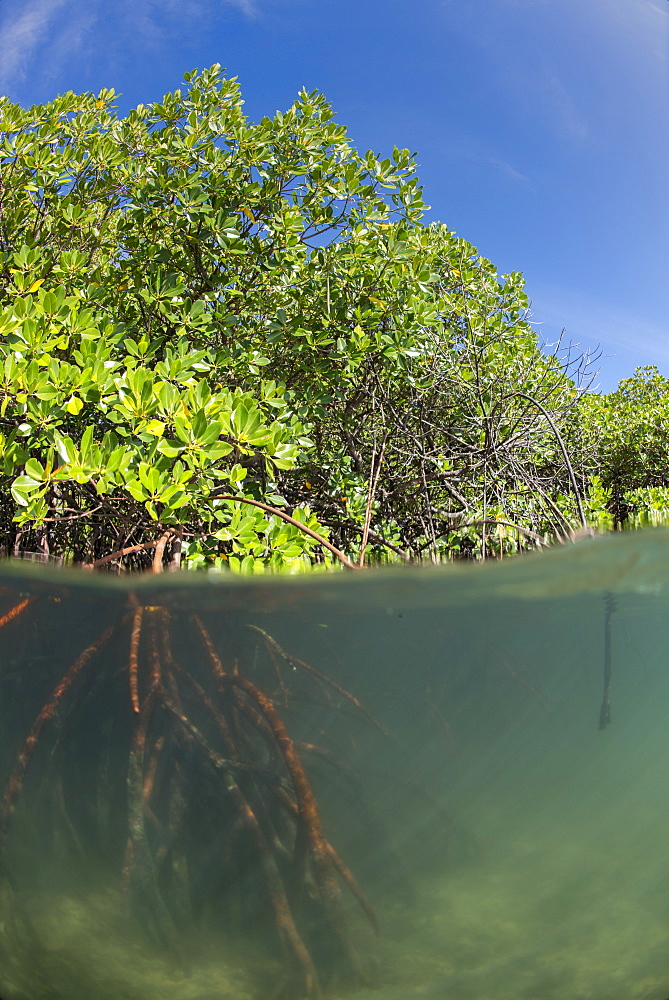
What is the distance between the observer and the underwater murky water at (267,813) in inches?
130

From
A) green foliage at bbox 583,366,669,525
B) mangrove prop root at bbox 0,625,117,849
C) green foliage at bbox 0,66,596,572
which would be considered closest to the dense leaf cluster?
green foliage at bbox 0,66,596,572

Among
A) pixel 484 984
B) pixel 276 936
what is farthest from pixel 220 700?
pixel 484 984

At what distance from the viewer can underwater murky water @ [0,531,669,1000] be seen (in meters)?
3.29

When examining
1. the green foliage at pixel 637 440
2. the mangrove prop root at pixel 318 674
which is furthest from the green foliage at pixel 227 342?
the green foliage at pixel 637 440

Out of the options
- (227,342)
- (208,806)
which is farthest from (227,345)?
(208,806)

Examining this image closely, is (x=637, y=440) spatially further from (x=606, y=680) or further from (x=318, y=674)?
(x=318, y=674)

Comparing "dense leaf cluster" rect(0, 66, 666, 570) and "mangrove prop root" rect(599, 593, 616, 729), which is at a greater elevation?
"dense leaf cluster" rect(0, 66, 666, 570)

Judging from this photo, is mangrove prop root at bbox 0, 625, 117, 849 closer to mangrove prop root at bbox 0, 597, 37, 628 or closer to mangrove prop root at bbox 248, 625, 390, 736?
mangrove prop root at bbox 0, 597, 37, 628

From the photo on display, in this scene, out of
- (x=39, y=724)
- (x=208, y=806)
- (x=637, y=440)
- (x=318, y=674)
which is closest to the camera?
(x=208, y=806)

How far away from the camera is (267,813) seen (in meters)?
3.33

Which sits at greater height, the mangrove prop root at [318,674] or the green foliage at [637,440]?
the green foliage at [637,440]

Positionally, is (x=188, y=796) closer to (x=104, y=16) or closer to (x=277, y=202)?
(x=277, y=202)

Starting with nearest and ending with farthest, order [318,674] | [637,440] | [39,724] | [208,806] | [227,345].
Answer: [208,806] < [39,724] < [318,674] < [227,345] < [637,440]

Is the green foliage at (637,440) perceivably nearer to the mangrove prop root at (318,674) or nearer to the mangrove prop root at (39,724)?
the mangrove prop root at (318,674)
